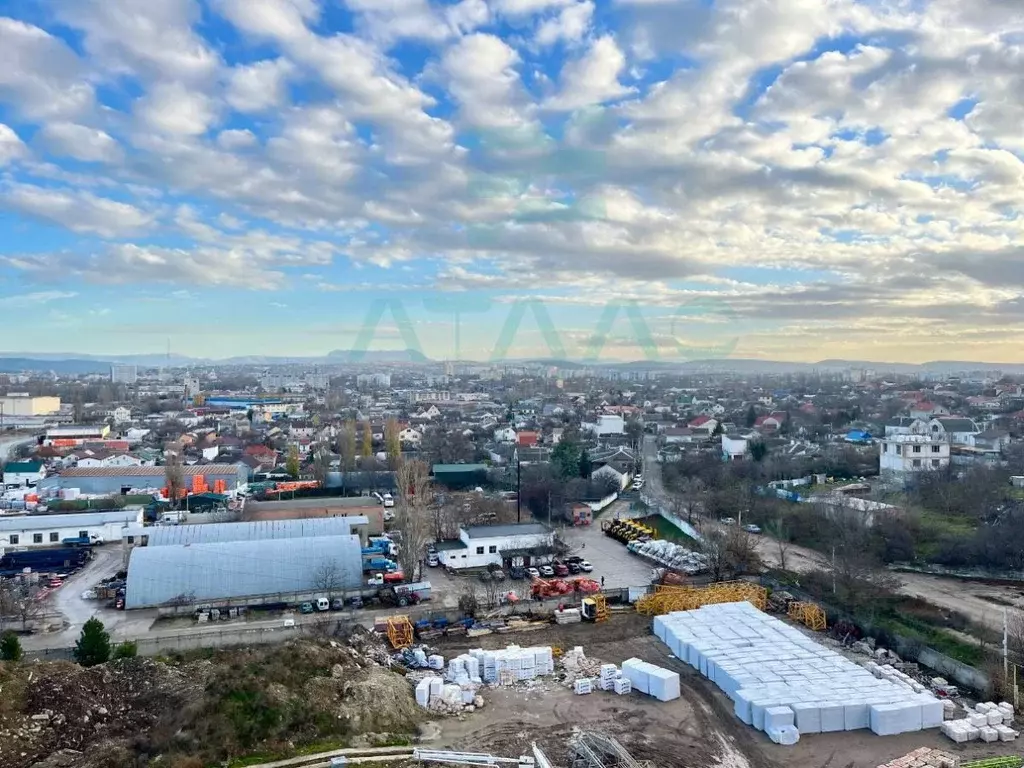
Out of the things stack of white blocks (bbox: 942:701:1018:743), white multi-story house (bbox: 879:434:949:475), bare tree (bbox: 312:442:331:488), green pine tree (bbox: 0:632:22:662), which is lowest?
stack of white blocks (bbox: 942:701:1018:743)

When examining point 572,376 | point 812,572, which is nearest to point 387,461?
point 812,572

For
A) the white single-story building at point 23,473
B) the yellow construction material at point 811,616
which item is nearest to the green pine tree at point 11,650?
the yellow construction material at point 811,616

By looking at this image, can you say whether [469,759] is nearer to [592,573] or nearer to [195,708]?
[195,708]

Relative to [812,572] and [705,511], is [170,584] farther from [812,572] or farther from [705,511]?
[705,511]

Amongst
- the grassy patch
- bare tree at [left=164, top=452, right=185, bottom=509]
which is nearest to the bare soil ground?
the grassy patch

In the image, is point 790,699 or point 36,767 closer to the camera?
point 36,767

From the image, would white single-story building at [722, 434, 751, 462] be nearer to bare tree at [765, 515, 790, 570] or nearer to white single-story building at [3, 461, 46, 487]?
bare tree at [765, 515, 790, 570]

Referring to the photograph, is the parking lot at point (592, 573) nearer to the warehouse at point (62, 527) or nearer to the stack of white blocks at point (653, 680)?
the stack of white blocks at point (653, 680)
